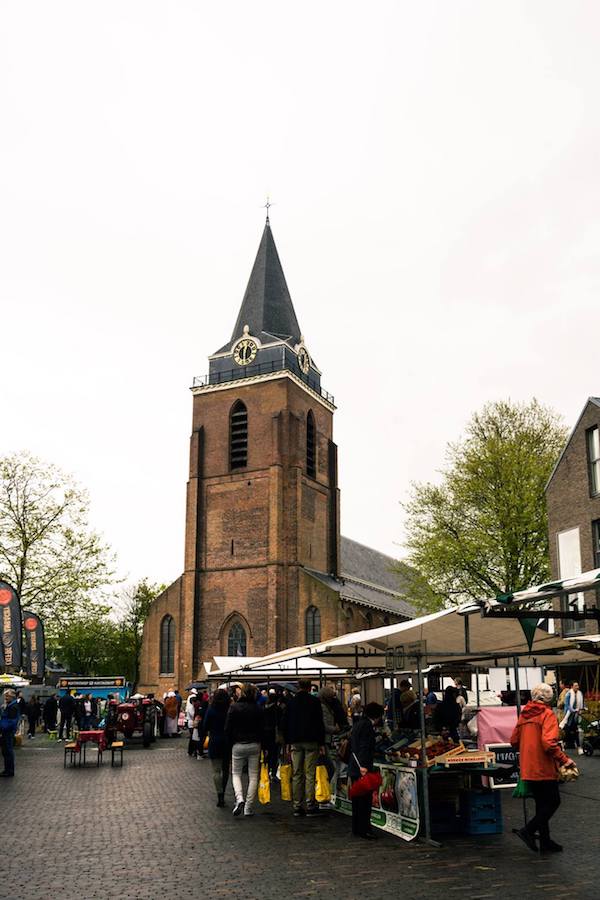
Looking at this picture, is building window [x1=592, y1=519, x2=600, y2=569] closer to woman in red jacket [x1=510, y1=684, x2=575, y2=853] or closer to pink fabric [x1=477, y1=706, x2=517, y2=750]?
pink fabric [x1=477, y1=706, x2=517, y2=750]

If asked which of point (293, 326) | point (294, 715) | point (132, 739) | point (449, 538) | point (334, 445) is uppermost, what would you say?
point (293, 326)

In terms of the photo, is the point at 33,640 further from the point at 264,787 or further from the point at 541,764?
the point at 541,764

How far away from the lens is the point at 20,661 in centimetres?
2603

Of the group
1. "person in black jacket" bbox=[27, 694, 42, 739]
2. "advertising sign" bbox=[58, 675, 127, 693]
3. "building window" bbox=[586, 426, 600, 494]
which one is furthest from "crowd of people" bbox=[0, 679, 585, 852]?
"advertising sign" bbox=[58, 675, 127, 693]

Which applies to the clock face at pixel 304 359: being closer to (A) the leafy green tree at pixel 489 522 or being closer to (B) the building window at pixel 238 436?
(B) the building window at pixel 238 436

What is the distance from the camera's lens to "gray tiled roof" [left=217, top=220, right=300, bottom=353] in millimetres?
52812

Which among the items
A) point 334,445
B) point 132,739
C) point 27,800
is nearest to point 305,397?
point 334,445

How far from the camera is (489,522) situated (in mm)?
32656

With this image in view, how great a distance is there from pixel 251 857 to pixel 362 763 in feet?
5.87

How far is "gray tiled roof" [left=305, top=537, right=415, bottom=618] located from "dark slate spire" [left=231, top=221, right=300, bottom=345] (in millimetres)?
14868

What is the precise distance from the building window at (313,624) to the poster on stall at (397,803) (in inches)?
1421

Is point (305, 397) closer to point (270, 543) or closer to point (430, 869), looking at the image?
point (270, 543)

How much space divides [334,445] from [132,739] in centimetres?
2943

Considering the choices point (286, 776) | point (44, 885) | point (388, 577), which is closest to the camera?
point (44, 885)
